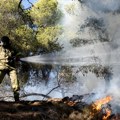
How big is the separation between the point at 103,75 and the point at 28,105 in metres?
13.9

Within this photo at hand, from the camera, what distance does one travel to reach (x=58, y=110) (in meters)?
9.59

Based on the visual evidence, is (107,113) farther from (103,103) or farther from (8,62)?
(8,62)

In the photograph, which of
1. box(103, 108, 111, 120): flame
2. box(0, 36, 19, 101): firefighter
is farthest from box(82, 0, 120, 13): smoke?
box(103, 108, 111, 120): flame

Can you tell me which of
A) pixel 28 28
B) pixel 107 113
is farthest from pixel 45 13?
pixel 107 113

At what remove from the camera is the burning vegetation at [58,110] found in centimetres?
905

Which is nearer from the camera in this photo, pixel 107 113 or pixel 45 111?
pixel 107 113

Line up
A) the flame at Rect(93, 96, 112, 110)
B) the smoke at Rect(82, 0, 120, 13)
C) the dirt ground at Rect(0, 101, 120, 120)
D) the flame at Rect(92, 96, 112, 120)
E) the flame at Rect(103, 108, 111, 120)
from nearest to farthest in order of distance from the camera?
the dirt ground at Rect(0, 101, 120, 120) < the flame at Rect(103, 108, 111, 120) < the flame at Rect(92, 96, 112, 120) < the flame at Rect(93, 96, 112, 110) < the smoke at Rect(82, 0, 120, 13)

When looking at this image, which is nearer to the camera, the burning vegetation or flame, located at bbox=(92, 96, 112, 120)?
the burning vegetation

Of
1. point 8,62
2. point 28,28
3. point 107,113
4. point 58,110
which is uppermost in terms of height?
point 28,28

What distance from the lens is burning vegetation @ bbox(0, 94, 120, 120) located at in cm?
905

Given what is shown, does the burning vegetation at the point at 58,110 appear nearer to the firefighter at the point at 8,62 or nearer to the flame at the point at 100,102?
the flame at the point at 100,102

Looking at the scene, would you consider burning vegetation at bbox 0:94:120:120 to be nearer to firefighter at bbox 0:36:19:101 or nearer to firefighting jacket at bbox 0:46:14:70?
firefighter at bbox 0:36:19:101

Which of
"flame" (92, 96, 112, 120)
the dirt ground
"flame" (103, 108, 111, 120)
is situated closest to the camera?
the dirt ground

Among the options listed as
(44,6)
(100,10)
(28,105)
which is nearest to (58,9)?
(44,6)
